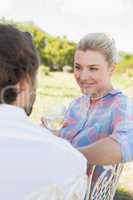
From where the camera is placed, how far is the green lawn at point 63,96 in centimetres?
539

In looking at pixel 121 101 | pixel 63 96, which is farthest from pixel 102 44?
pixel 63 96

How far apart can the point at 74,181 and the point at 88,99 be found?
1053mm

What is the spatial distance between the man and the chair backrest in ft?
2.21

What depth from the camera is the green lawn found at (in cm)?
539

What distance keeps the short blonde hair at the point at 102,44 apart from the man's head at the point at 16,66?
780 mm

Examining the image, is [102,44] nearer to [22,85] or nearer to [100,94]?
[100,94]

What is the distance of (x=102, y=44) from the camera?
231cm

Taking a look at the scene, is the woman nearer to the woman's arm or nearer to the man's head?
the woman's arm

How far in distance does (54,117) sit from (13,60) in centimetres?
89

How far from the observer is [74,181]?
148 centimetres

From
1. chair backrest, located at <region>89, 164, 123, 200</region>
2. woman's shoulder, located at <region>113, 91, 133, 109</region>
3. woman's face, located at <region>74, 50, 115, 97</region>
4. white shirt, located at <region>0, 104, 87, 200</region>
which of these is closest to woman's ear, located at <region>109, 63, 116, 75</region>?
woman's face, located at <region>74, 50, 115, 97</region>

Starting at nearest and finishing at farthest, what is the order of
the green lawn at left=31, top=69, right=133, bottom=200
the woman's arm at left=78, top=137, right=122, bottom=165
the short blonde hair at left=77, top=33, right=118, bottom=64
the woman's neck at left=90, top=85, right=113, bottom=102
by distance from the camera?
the woman's arm at left=78, top=137, right=122, bottom=165 → the short blonde hair at left=77, top=33, right=118, bottom=64 → the woman's neck at left=90, top=85, right=113, bottom=102 → the green lawn at left=31, top=69, right=133, bottom=200

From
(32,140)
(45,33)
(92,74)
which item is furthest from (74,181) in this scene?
(45,33)

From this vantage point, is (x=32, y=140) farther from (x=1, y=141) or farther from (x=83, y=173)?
(x=83, y=173)
